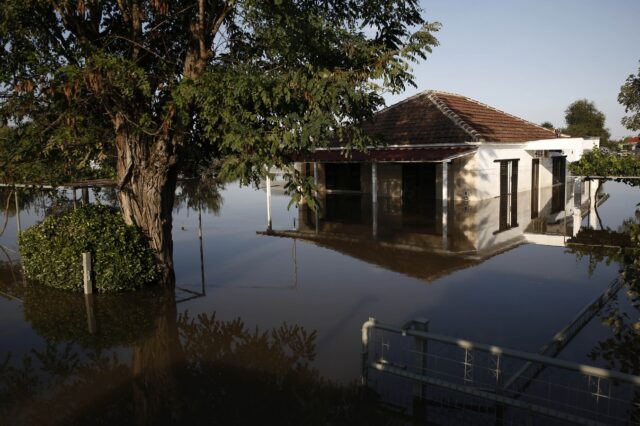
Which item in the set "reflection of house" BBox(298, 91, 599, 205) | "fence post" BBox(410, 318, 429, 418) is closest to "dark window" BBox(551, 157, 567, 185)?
"reflection of house" BBox(298, 91, 599, 205)

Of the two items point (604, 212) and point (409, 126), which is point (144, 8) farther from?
point (604, 212)

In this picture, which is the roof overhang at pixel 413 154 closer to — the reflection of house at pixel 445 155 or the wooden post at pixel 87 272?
the reflection of house at pixel 445 155

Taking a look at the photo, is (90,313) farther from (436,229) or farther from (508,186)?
(508,186)

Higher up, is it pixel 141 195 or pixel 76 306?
pixel 141 195

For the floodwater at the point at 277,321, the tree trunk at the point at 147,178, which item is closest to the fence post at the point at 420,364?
the floodwater at the point at 277,321

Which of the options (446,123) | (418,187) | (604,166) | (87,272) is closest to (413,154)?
(446,123)

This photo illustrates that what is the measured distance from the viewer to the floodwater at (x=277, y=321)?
5.64 m

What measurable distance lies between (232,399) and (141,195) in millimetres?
5693

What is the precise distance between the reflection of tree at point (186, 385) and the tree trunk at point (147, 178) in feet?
9.84

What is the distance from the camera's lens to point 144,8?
397 inches

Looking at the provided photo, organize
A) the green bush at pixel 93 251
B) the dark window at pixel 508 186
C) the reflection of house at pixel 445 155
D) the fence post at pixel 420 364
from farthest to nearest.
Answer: the reflection of house at pixel 445 155 → the dark window at pixel 508 186 → the green bush at pixel 93 251 → the fence post at pixel 420 364

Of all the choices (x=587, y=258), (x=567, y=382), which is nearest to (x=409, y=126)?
(x=587, y=258)

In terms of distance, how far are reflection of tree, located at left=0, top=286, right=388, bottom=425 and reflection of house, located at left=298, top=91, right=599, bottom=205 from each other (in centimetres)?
1358

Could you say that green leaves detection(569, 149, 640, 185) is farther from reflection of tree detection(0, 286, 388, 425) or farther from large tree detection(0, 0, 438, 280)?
reflection of tree detection(0, 286, 388, 425)
